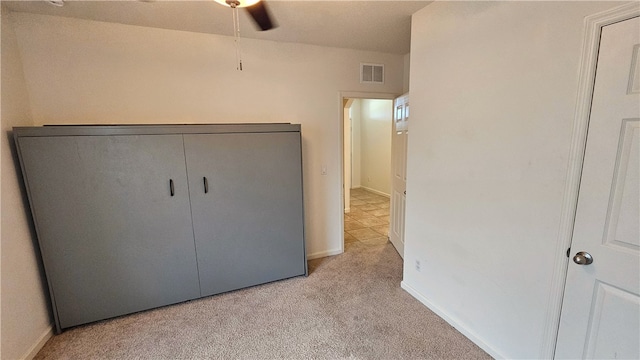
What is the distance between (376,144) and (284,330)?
5.48m

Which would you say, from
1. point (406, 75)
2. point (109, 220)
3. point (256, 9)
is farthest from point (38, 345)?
point (406, 75)

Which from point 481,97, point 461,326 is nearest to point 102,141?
point 481,97

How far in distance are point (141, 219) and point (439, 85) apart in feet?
8.47

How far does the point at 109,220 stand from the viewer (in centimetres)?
209

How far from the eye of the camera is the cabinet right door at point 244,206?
2.31 meters

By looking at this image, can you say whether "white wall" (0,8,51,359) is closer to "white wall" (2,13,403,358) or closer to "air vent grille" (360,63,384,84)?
"white wall" (2,13,403,358)

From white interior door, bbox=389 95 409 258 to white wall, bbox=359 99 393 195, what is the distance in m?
2.93

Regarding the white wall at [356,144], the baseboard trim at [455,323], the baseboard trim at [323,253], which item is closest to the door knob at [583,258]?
the baseboard trim at [455,323]

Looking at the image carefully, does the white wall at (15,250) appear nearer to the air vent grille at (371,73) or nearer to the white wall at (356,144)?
the air vent grille at (371,73)

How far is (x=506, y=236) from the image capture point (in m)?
1.65

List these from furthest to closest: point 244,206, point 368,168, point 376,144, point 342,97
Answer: point 368,168 → point 376,144 → point 342,97 → point 244,206

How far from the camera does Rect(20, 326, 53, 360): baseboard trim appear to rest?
1.83 m

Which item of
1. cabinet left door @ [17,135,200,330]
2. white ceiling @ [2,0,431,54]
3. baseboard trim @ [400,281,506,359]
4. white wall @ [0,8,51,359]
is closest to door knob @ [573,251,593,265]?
baseboard trim @ [400,281,506,359]

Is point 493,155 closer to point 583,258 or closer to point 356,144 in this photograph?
point 583,258
